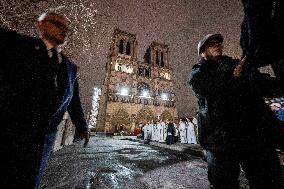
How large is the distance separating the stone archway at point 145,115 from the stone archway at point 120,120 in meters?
2.56

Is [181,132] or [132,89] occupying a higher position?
[132,89]

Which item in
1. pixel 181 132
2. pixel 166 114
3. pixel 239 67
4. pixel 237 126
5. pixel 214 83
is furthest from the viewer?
pixel 166 114

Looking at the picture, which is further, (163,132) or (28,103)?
(163,132)

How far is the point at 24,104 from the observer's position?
1.12 m

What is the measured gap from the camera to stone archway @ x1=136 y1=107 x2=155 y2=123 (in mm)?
43569

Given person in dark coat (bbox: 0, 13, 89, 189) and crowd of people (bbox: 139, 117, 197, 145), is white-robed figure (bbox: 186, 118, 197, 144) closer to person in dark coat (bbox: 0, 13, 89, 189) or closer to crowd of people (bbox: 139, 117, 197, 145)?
crowd of people (bbox: 139, 117, 197, 145)

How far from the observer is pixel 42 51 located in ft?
4.22

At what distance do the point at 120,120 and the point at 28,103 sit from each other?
135ft

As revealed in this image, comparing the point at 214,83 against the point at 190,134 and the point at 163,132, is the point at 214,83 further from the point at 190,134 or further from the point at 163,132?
the point at 163,132

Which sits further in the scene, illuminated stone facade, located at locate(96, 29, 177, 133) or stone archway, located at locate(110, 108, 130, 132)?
illuminated stone facade, located at locate(96, 29, 177, 133)

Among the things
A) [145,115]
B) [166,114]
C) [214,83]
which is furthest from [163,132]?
[166,114]

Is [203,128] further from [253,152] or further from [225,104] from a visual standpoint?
[253,152]

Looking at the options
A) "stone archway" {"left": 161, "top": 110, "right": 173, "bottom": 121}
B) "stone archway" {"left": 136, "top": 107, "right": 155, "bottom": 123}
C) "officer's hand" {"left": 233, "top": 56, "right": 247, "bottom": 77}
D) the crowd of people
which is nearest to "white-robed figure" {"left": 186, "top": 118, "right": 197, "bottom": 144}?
the crowd of people

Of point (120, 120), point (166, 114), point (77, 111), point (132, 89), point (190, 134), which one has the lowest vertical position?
point (77, 111)
